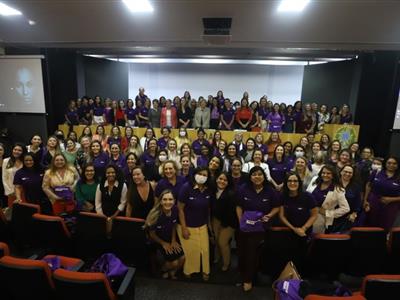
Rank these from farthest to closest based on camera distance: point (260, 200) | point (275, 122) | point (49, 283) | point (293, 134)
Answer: point (275, 122)
point (293, 134)
point (260, 200)
point (49, 283)

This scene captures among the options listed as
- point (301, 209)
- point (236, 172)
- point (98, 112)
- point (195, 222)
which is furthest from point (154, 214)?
point (98, 112)

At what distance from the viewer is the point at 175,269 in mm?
3207

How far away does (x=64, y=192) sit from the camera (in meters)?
3.59

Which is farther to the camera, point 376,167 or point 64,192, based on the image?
point 376,167

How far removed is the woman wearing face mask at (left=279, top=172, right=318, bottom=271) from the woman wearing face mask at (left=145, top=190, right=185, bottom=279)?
4.14 feet

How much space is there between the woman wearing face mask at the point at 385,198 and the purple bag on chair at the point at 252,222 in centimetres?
198

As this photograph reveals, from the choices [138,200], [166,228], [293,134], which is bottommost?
[166,228]

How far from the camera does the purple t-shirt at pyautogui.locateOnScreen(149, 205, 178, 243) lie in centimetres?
302

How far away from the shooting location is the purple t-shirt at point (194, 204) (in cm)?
313

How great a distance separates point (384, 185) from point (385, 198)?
200mm

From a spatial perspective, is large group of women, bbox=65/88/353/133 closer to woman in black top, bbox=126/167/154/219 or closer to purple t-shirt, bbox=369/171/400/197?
purple t-shirt, bbox=369/171/400/197

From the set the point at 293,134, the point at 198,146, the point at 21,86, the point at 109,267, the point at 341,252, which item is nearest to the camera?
the point at 109,267

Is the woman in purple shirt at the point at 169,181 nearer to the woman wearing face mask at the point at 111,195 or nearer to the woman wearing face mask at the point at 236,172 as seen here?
the woman wearing face mask at the point at 111,195

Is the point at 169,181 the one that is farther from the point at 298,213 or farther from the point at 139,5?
the point at 139,5
